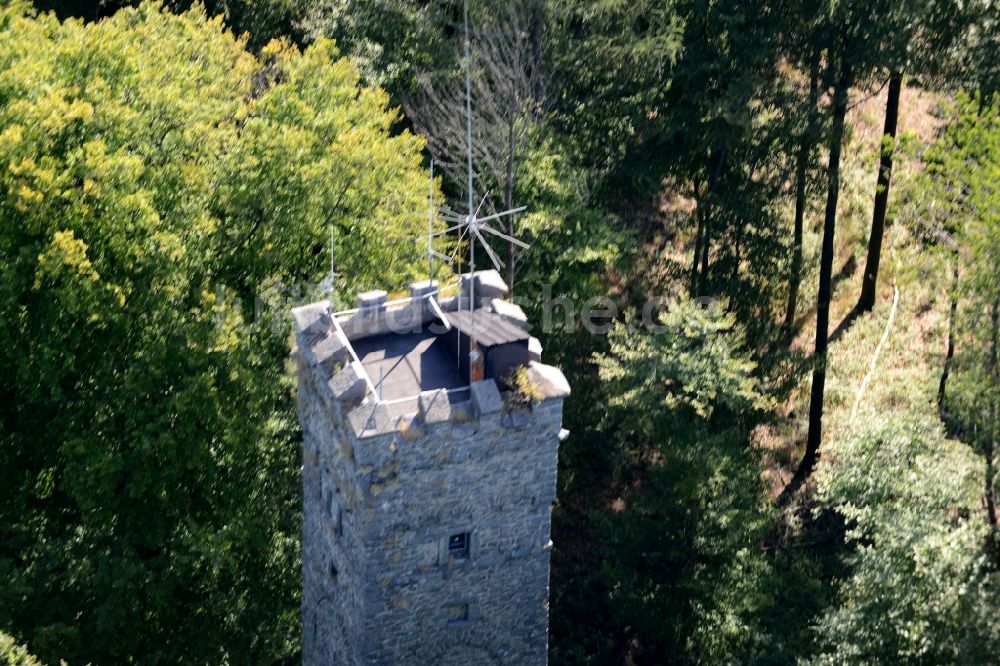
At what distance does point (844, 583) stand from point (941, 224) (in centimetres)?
854

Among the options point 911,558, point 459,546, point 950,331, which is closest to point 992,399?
point 950,331

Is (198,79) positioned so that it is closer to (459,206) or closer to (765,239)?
(459,206)

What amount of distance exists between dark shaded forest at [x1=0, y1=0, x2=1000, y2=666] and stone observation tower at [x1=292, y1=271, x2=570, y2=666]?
6.28 metres

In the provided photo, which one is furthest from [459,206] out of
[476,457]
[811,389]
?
[476,457]

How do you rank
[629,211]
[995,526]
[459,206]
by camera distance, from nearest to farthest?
[995,526] → [459,206] → [629,211]

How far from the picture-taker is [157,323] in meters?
30.1

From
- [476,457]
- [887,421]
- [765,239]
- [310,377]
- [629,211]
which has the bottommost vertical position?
[476,457]

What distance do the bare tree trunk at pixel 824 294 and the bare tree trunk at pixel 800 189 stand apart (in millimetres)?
547

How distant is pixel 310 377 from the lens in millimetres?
23109

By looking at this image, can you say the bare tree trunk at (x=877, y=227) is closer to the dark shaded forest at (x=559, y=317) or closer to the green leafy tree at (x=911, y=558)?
the dark shaded forest at (x=559, y=317)

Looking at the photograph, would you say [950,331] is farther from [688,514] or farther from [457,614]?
[457,614]

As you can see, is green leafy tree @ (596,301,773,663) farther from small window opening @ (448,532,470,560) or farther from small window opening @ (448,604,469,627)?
small window opening @ (448,532,470,560)

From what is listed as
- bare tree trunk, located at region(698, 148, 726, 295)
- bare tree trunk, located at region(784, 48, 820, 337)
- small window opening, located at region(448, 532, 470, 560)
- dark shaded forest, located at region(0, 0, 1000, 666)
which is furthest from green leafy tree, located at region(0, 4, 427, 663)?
bare tree trunk, located at region(784, 48, 820, 337)

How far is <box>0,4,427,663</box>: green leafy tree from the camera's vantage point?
28.9 m
